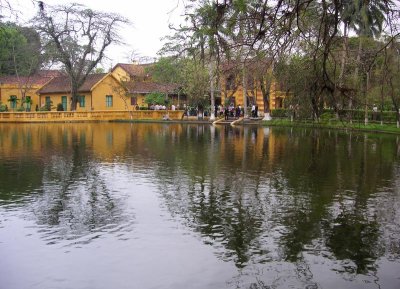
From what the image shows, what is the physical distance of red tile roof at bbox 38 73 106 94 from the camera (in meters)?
59.5

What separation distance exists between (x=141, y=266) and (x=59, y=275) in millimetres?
1274

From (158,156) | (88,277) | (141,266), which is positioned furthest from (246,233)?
(158,156)

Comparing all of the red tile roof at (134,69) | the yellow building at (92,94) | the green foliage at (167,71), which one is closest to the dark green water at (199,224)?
the green foliage at (167,71)

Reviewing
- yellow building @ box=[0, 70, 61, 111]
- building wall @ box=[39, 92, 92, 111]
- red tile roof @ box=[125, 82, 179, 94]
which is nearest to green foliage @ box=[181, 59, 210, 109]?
Answer: red tile roof @ box=[125, 82, 179, 94]

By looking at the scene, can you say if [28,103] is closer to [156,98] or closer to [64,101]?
[64,101]

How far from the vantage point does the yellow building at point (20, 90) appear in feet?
203

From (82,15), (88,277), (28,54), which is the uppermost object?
(82,15)

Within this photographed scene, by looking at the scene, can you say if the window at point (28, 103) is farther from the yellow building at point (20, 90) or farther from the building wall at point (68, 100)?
the building wall at point (68, 100)

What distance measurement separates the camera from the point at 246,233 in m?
9.83

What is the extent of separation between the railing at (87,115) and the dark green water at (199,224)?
111 ft

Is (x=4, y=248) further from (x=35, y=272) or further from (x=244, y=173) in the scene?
(x=244, y=173)

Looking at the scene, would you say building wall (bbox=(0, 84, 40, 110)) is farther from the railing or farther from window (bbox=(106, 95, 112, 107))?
the railing

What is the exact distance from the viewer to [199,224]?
10.4 meters

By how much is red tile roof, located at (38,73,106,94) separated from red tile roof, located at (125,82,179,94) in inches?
141
